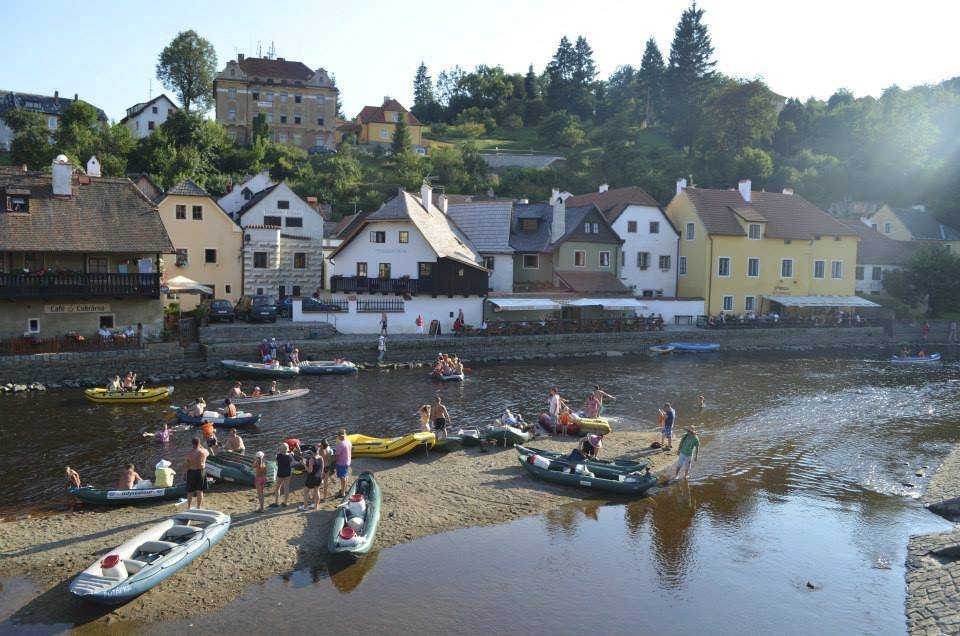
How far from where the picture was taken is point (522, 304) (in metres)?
47.8

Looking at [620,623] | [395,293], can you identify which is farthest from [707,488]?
[395,293]

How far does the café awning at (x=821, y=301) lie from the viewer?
57.0 m

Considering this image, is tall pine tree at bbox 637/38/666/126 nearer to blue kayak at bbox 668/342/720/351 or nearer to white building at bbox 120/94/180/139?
white building at bbox 120/94/180/139

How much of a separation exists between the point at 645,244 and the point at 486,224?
12.9 metres

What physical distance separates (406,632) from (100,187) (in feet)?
114

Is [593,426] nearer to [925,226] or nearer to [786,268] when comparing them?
[786,268]

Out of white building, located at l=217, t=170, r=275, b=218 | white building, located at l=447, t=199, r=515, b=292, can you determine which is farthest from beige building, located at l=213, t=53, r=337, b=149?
white building, located at l=447, t=199, r=515, b=292

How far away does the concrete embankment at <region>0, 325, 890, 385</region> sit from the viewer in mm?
34366

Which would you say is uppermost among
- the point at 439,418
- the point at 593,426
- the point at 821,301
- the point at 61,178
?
the point at 61,178

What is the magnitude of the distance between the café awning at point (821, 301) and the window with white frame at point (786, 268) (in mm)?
2099

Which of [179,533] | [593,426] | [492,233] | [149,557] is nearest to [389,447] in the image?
[593,426]

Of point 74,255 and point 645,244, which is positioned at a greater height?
point 645,244

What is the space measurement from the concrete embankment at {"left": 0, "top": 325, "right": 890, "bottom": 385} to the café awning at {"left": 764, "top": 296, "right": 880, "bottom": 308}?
270 cm

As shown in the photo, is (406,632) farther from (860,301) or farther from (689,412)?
(860,301)
